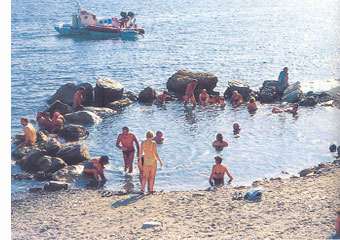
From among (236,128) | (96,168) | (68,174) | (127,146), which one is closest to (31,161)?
(68,174)

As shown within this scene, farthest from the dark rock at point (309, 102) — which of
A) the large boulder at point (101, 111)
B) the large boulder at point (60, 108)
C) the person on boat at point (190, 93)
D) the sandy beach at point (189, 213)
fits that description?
the large boulder at point (60, 108)

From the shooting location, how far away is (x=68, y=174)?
1641 centimetres

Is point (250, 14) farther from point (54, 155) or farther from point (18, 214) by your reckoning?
point (18, 214)

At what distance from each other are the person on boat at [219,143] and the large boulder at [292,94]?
27.5 feet

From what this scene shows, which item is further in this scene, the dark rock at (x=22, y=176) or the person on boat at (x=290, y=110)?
the person on boat at (x=290, y=110)

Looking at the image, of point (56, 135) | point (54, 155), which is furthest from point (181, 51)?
point (54, 155)

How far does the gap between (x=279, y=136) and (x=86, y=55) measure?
1132 inches

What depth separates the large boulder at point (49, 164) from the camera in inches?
667

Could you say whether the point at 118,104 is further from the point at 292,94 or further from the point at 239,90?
the point at 292,94

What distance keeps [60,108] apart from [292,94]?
1312 centimetres

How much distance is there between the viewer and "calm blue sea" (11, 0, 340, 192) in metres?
18.4

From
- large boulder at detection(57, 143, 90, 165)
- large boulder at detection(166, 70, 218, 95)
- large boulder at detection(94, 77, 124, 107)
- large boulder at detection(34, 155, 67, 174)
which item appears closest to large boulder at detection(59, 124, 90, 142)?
large boulder at detection(57, 143, 90, 165)

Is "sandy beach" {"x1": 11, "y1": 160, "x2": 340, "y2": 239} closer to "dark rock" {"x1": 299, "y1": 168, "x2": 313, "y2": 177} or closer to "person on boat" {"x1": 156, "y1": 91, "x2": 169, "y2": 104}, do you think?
"dark rock" {"x1": 299, "y1": 168, "x2": 313, "y2": 177}

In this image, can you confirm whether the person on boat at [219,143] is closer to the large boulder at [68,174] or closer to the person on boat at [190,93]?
the large boulder at [68,174]
